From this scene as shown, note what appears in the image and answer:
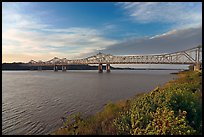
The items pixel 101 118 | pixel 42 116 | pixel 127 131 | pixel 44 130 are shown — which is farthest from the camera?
pixel 42 116

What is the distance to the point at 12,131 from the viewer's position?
1121 cm

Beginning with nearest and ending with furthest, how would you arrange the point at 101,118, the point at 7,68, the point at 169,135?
the point at 169,135, the point at 101,118, the point at 7,68

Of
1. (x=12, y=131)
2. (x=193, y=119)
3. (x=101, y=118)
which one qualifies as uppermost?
(x=193, y=119)

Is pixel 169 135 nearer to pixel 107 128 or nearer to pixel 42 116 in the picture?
pixel 107 128

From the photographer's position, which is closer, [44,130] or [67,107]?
[44,130]

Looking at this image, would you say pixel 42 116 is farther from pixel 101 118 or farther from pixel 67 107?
pixel 101 118

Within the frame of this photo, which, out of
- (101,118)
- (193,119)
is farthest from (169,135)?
(101,118)

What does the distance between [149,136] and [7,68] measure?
190652 mm

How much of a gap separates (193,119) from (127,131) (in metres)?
2.14

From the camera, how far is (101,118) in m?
9.23

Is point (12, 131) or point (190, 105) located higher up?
point (190, 105)

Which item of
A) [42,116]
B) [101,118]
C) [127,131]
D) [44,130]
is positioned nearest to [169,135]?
[127,131]

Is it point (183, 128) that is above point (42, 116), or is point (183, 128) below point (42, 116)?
above

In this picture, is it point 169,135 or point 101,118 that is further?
point 101,118
